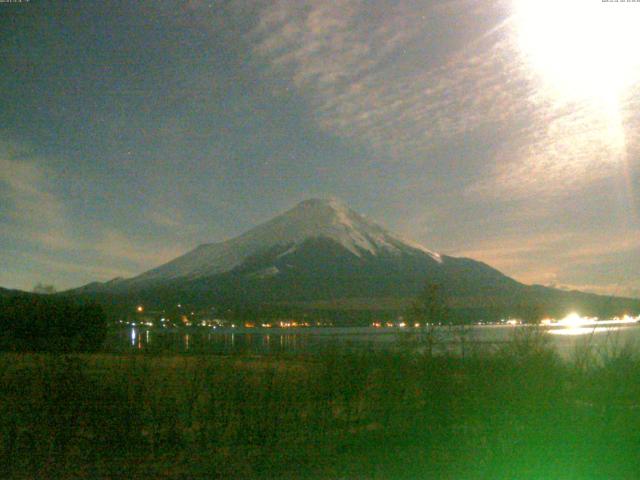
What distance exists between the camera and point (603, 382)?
478 inches

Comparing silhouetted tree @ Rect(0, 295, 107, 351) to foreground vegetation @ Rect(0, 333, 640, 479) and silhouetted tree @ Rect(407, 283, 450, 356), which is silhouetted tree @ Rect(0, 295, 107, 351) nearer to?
silhouetted tree @ Rect(407, 283, 450, 356)

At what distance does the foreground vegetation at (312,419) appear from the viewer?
870cm

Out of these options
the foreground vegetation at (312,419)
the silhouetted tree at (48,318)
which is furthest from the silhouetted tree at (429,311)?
the silhouetted tree at (48,318)

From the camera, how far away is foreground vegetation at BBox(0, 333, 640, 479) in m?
8.70

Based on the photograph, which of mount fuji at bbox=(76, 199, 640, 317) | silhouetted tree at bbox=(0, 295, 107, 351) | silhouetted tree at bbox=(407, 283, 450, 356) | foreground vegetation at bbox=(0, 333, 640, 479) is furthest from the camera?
mount fuji at bbox=(76, 199, 640, 317)

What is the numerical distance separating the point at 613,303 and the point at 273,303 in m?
74.4

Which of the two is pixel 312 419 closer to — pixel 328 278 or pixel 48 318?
pixel 48 318

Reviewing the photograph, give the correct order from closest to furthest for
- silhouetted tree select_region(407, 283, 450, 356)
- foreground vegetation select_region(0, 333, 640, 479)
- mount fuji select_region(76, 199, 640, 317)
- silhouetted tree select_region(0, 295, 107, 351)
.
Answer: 1. foreground vegetation select_region(0, 333, 640, 479)
2. silhouetted tree select_region(407, 283, 450, 356)
3. silhouetted tree select_region(0, 295, 107, 351)
4. mount fuji select_region(76, 199, 640, 317)

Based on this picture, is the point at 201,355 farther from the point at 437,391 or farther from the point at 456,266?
the point at 456,266

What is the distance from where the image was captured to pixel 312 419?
10250mm

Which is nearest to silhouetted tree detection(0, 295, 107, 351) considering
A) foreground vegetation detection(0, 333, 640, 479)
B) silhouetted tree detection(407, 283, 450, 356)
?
silhouetted tree detection(407, 283, 450, 356)

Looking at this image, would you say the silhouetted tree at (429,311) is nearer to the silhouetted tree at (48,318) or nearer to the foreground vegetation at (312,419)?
the foreground vegetation at (312,419)

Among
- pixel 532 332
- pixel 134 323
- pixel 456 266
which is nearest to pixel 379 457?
pixel 532 332

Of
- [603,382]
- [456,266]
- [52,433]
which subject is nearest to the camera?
[52,433]
